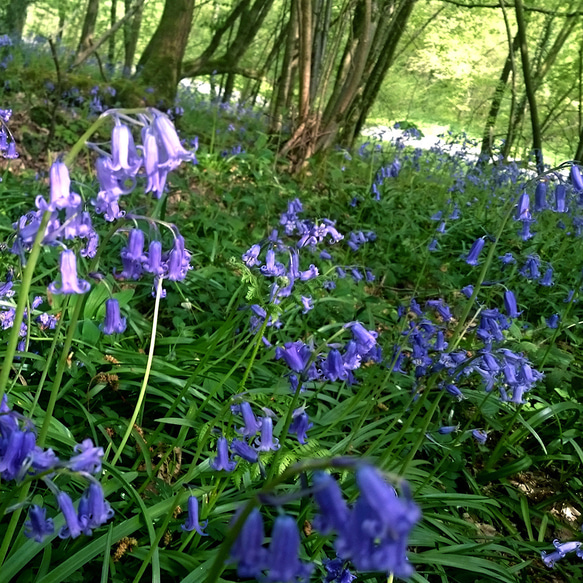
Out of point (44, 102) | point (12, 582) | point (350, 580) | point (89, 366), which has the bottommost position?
point (12, 582)

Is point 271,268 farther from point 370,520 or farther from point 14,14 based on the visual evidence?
point 14,14

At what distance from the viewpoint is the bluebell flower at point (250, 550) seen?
2.89 feet

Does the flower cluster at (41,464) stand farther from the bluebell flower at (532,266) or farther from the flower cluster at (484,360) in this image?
the bluebell flower at (532,266)

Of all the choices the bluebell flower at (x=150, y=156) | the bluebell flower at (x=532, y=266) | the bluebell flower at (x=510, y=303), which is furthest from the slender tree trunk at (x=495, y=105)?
the bluebell flower at (x=150, y=156)

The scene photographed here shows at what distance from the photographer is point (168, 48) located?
9062 mm

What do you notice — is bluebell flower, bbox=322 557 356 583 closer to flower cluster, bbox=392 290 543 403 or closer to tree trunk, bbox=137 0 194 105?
flower cluster, bbox=392 290 543 403

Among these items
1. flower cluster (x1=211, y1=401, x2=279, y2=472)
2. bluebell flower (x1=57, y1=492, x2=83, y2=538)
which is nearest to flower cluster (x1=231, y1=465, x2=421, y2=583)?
bluebell flower (x1=57, y1=492, x2=83, y2=538)

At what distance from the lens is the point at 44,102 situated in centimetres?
740

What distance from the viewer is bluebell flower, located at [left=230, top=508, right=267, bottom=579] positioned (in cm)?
88

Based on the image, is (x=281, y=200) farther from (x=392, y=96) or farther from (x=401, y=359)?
(x=392, y=96)

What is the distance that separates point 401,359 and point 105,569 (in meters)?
1.90

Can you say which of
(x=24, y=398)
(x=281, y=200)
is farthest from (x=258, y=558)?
(x=281, y=200)

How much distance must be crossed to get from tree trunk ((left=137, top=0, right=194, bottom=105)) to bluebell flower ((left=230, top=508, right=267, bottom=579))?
891cm

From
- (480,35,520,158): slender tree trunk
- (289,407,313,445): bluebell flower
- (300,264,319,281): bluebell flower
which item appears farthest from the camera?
(480,35,520,158): slender tree trunk
